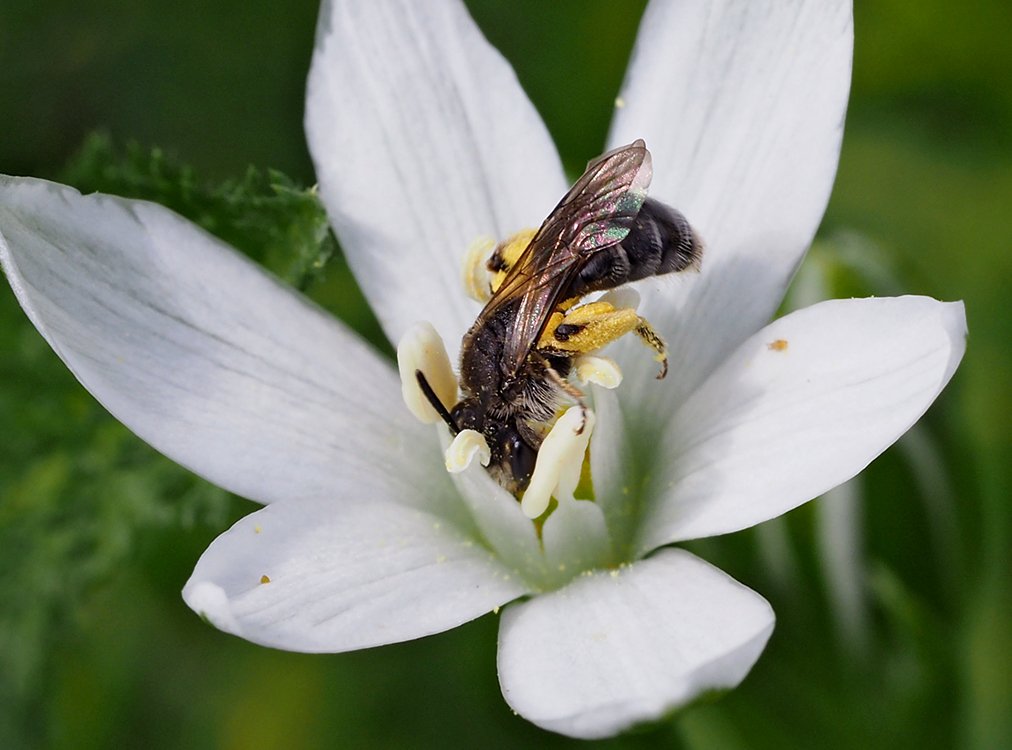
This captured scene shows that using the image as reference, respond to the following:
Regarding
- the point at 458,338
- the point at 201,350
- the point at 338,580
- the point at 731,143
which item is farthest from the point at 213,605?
the point at 731,143

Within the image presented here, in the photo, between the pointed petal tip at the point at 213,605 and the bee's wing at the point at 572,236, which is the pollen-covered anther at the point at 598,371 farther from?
the pointed petal tip at the point at 213,605

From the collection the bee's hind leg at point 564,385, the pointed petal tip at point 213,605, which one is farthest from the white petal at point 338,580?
the bee's hind leg at point 564,385

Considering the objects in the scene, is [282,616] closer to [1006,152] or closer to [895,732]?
[895,732]

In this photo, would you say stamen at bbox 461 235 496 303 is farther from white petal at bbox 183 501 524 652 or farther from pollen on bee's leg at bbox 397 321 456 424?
white petal at bbox 183 501 524 652

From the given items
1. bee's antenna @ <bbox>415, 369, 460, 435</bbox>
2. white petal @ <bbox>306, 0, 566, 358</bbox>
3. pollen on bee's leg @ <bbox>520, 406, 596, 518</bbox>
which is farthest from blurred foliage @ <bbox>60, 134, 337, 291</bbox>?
pollen on bee's leg @ <bbox>520, 406, 596, 518</bbox>

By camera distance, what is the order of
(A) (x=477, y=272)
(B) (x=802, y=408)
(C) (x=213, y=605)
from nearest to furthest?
(C) (x=213, y=605)
(B) (x=802, y=408)
(A) (x=477, y=272)

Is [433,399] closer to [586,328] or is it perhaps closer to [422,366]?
[422,366]

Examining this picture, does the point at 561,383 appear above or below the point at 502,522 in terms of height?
above
